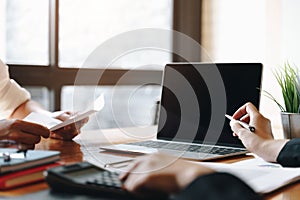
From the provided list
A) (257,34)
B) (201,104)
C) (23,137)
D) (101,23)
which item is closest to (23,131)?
(23,137)

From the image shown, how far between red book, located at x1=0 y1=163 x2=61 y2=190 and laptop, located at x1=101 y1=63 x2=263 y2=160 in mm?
436

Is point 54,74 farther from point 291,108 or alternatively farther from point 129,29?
point 291,108

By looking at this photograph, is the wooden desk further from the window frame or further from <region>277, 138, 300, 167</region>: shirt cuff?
the window frame

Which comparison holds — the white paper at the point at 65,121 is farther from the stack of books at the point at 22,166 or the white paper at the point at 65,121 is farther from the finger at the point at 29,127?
the stack of books at the point at 22,166

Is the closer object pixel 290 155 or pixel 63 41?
pixel 290 155

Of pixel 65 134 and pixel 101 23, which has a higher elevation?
pixel 101 23

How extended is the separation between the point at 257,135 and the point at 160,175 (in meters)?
0.57

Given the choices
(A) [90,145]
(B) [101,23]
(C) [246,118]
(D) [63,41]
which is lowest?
(A) [90,145]

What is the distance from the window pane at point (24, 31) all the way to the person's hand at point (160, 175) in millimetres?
1915

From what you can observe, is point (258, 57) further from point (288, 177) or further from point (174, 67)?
point (288, 177)

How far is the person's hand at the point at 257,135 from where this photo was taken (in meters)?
1.21

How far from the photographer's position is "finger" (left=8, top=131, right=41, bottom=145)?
1.23m

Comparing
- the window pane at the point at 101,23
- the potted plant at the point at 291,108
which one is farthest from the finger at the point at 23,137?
the window pane at the point at 101,23

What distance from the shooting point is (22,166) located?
0.91 metres
